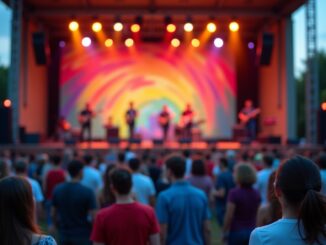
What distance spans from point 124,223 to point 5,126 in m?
13.0

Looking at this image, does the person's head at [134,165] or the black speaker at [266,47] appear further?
the black speaker at [266,47]

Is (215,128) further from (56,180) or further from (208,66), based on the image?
(56,180)

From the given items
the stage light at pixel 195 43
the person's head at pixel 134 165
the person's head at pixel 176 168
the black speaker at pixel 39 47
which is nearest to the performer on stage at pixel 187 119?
the stage light at pixel 195 43

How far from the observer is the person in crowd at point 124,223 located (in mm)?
3205

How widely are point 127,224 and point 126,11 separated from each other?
623 inches

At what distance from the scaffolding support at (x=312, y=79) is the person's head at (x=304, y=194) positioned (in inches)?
565

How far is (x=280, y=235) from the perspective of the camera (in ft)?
6.16

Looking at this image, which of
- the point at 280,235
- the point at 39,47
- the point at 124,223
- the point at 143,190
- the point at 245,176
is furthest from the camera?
the point at 39,47

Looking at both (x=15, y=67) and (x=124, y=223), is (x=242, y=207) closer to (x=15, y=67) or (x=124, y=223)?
(x=124, y=223)

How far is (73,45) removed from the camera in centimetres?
2134

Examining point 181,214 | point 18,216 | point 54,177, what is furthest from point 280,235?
point 54,177

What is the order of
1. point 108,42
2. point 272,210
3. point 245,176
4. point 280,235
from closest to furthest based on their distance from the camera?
point 280,235 < point 272,210 < point 245,176 < point 108,42

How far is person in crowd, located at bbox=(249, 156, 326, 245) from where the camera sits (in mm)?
1814

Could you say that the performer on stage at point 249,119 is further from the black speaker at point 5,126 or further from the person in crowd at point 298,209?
the person in crowd at point 298,209
